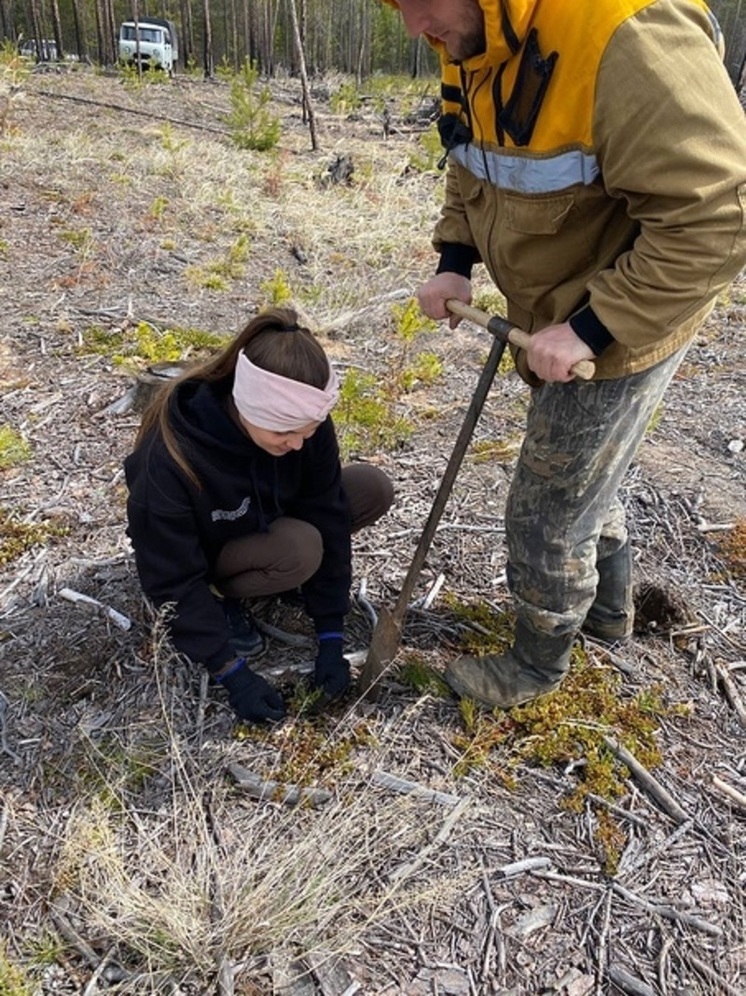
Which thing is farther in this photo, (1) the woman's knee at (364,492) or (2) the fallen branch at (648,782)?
(1) the woman's knee at (364,492)

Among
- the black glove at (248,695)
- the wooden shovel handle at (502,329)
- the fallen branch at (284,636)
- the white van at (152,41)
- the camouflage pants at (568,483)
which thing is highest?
the wooden shovel handle at (502,329)

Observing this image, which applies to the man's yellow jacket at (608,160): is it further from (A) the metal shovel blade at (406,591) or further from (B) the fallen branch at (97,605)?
(B) the fallen branch at (97,605)

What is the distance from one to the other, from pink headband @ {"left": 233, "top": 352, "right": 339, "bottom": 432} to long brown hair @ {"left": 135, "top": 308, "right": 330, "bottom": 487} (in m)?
0.03

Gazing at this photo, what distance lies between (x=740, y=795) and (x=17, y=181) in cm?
912

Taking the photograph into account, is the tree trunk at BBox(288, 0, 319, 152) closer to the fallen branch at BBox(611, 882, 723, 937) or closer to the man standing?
the man standing

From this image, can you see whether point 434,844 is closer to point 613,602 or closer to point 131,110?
point 613,602

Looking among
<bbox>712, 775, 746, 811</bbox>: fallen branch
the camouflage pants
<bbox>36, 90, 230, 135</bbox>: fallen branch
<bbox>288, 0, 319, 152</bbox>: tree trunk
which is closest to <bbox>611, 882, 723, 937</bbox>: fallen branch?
<bbox>712, 775, 746, 811</bbox>: fallen branch

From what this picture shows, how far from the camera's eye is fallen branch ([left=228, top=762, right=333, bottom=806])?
7.77 feet

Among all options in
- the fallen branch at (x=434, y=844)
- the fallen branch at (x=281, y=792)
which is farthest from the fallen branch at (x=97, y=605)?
the fallen branch at (x=434, y=844)

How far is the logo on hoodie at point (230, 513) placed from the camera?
8.38 ft

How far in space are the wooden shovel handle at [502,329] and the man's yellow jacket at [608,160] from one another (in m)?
0.07

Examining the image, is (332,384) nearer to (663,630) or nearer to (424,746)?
(424,746)

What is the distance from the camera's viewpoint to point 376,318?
632 cm

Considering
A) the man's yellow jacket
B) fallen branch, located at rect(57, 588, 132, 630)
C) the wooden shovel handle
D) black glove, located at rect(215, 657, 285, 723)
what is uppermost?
the man's yellow jacket
